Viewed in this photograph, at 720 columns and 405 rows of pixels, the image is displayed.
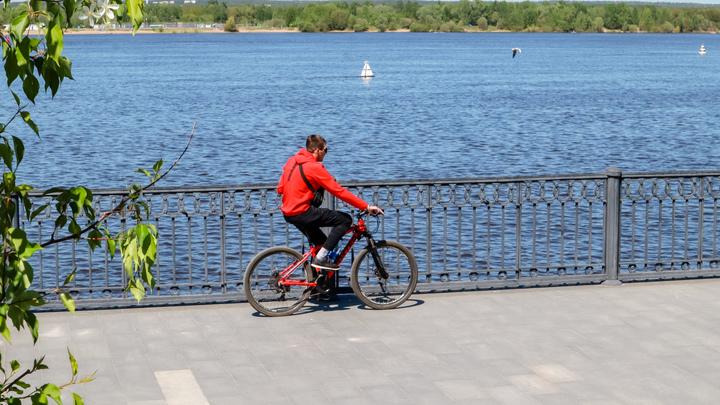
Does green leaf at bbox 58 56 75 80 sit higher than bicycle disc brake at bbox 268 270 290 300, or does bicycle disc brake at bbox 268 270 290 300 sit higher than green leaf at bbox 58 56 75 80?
green leaf at bbox 58 56 75 80

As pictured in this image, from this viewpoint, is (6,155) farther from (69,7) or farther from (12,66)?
(69,7)

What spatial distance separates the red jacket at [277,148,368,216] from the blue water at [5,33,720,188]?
23.2 metres

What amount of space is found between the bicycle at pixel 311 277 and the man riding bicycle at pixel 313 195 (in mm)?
124

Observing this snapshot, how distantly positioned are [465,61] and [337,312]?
118979 mm

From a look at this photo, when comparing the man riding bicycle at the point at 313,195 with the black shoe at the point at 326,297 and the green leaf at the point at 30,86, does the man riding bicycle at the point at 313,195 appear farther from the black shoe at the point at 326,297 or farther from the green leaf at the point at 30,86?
the green leaf at the point at 30,86

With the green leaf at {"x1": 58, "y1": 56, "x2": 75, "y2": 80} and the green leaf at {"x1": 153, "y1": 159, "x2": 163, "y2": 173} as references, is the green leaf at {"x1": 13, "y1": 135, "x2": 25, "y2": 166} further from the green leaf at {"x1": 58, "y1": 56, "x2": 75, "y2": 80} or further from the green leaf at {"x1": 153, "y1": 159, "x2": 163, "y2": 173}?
the green leaf at {"x1": 153, "y1": 159, "x2": 163, "y2": 173}

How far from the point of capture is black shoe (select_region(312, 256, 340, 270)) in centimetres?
890

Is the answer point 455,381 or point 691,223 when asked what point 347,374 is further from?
point 691,223

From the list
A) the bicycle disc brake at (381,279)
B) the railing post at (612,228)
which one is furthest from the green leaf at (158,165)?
the railing post at (612,228)

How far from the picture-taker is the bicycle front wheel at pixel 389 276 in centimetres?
907

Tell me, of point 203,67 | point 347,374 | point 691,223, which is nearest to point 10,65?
point 347,374

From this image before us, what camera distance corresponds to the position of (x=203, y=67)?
109 metres

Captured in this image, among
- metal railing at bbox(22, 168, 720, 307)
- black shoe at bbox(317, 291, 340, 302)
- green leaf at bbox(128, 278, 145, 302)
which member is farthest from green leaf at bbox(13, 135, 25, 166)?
black shoe at bbox(317, 291, 340, 302)

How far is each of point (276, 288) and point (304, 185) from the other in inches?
38.5
